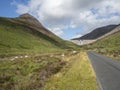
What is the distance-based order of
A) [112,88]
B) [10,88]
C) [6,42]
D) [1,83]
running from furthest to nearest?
[6,42] → [1,83] → [10,88] → [112,88]

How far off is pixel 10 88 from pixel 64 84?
4461mm

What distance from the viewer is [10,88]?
19.3m

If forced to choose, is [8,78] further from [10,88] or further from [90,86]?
[90,86]

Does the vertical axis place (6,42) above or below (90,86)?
above

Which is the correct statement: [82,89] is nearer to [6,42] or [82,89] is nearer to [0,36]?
[6,42]

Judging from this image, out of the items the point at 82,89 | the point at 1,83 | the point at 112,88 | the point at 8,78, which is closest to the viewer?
the point at 112,88

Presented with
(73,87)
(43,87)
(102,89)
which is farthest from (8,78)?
(102,89)

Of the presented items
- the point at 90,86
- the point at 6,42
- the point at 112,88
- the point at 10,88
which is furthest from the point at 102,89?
the point at 6,42

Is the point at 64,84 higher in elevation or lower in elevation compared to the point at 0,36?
lower

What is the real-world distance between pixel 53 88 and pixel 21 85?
137 inches

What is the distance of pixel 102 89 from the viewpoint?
15.6 metres

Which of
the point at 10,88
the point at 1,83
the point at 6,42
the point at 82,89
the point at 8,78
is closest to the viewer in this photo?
the point at 82,89

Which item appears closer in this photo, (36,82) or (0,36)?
(36,82)

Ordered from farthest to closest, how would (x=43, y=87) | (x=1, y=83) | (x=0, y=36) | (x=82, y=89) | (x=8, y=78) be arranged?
(x=0, y=36) < (x=8, y=78) < (x=1, y=83) < (x=43, y=87) < (x=82, y=89)
